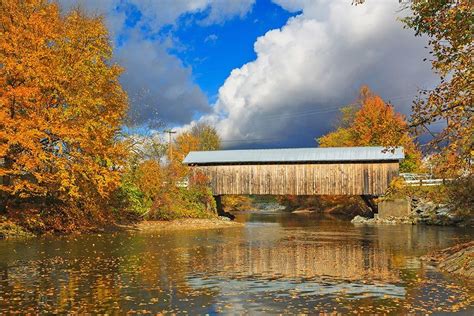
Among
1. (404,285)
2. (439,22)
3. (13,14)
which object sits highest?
(13,14)

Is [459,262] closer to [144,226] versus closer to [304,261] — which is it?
[304,261]

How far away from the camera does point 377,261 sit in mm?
17781

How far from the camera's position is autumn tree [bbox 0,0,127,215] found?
23.9 metres

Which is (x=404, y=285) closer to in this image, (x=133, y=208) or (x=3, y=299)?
(x=3, y=299)

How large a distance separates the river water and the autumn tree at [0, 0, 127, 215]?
4238 millimetres

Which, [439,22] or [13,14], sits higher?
[13,14]

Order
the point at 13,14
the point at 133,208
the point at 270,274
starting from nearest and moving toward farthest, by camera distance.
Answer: the point at 270,274 → the point at 13,14 → the point at 133,208

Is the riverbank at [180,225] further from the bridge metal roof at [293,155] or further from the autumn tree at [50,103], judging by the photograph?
the bridge metal roof at [293,155]

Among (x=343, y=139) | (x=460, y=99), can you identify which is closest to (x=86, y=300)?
(x=460, y=99)

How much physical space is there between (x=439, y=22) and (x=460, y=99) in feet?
7.23

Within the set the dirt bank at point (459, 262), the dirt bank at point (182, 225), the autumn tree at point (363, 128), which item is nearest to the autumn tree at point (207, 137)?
the autumn tree at point (363, 128)

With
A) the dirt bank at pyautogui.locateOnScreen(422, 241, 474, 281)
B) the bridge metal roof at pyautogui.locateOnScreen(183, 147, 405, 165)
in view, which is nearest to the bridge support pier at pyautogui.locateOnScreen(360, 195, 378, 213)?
the bridge metal roof at pyautogui.locateOnScreen(183, 147, 405, 165)

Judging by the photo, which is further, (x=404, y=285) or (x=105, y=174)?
(x=105, y=174)

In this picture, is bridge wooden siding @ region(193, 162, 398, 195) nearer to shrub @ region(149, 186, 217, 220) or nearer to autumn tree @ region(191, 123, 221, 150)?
shrub @ region(149, 186, 217, 220)
